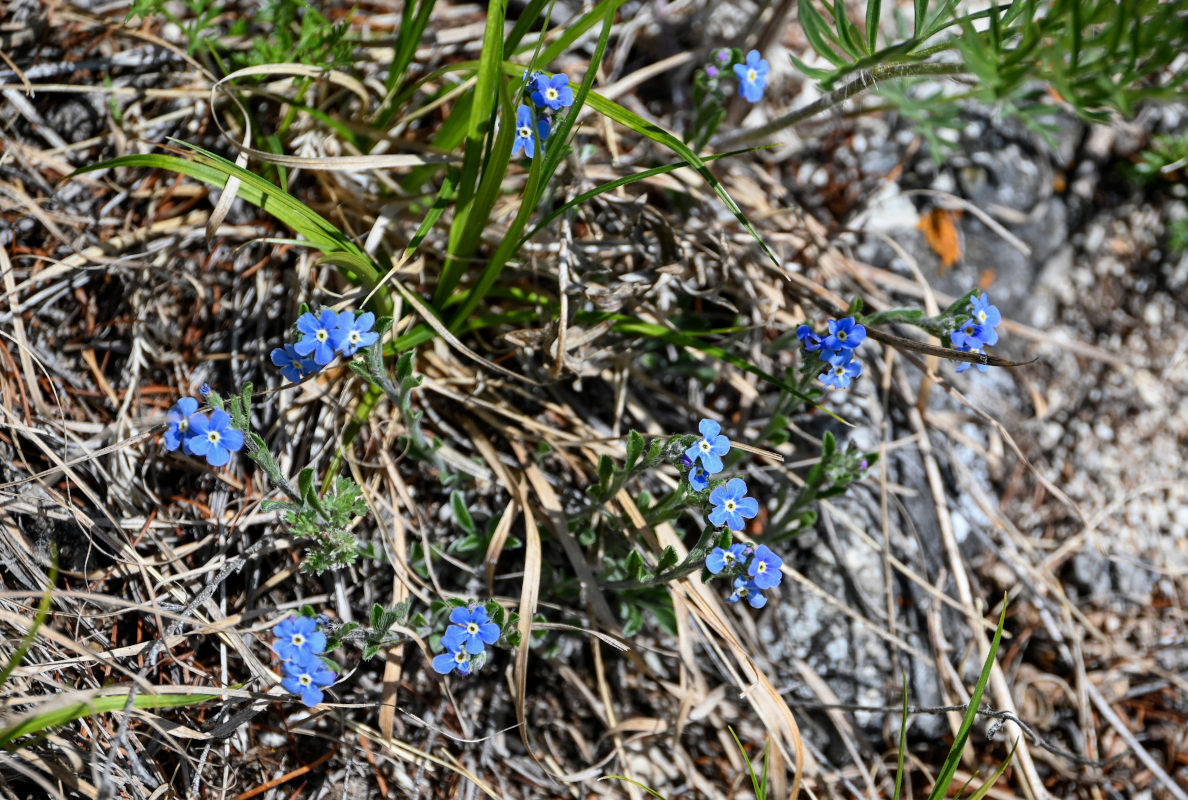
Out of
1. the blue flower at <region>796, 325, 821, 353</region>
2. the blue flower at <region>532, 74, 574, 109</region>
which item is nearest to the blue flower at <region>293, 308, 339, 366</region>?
the blue flower at <region>532, 74, 574, 109</region>

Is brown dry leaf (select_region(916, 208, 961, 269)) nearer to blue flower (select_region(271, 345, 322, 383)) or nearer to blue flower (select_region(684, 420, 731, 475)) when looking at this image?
blue flower (select_region(684, 420, 731, 475))

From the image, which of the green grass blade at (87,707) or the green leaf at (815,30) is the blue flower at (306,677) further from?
the green leaf at (815,30)

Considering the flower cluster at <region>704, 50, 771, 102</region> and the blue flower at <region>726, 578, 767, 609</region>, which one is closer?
the blue flower at <region>726, 578, 767, 609</region>

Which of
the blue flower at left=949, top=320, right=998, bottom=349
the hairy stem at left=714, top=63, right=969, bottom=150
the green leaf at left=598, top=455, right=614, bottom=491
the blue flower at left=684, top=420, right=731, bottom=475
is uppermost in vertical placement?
the hairy stem at left=714, top=63, right=969, bottom=150

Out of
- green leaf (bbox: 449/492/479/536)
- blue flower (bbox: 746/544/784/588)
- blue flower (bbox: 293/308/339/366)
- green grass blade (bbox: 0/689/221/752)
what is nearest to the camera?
green grass blade (bbox: 0/689/221/752)

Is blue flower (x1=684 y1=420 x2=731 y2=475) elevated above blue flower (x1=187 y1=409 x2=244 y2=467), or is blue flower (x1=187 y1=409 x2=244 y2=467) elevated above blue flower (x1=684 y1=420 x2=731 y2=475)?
blue flower (x1=187 y1=409 x2=244 y2=467)

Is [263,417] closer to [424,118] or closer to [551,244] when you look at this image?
[551,244]

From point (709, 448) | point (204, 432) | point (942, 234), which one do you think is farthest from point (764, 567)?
point (942, 234)

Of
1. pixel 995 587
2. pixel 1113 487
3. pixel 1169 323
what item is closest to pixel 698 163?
pixel 995 587
